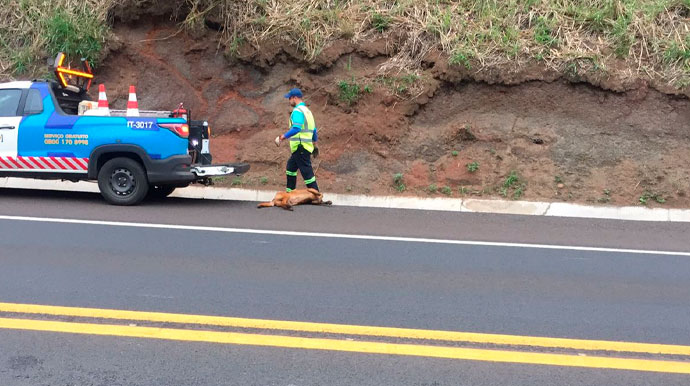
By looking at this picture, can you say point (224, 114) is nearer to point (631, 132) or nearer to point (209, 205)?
point (209, 205)

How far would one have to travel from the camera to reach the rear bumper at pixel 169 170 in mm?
9773

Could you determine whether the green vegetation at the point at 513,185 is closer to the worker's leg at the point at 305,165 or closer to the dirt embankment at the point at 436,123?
the dirt embankment at the point at 436,123

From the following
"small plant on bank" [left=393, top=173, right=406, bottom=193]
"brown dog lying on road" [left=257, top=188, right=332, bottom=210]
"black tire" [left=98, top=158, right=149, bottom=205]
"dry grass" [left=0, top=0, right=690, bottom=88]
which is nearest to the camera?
"black tire" [left=98, top=158, right=149, bottom=205]

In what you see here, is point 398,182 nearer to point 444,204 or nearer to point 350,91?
point 444,204

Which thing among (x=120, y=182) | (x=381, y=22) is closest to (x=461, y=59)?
(x=381, y=22)

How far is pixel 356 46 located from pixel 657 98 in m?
5.58

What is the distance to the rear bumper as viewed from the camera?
9773 mm

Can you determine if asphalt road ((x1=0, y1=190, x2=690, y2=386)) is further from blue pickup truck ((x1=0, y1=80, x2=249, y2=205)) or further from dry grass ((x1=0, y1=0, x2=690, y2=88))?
dry grass ((x1=0, y1=0, x2=690, y2=88))

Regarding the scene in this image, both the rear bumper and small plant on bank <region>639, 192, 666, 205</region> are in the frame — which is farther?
small plant on bank <region>639, 192, 666, 205</region>

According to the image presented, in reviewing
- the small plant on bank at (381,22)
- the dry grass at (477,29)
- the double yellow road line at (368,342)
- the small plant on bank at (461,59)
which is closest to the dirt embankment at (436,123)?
the small plant on bank at (461,59)

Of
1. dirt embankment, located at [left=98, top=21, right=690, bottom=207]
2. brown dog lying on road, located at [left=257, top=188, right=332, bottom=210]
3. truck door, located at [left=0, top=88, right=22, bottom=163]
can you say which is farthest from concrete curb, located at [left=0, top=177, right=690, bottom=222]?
truck door, located at [left=0, top=88, right=22, bottom=163]

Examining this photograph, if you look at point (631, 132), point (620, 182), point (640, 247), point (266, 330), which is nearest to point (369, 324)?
point (266, 330)

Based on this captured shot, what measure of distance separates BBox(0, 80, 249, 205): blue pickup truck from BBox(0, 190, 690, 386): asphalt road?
580 mm

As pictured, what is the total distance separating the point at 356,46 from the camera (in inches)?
521
